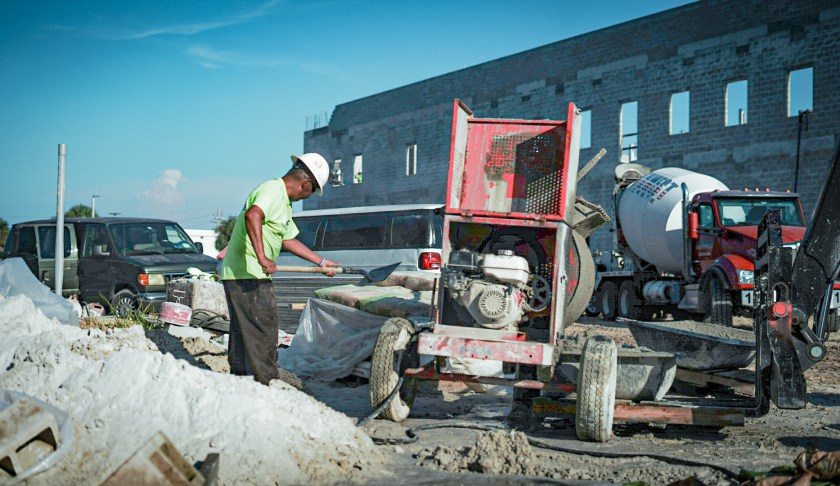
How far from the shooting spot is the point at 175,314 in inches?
393

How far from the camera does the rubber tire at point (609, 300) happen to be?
19.4 m

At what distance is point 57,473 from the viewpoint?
4273mm

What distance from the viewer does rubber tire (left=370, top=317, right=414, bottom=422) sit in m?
6.54

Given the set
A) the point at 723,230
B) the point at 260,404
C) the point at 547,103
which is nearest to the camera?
the point at 260,404

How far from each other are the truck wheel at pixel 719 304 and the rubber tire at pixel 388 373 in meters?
8.31

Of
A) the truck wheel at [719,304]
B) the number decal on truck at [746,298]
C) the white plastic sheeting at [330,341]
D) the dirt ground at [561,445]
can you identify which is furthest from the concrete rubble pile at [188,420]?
the truck wheel at [719,304]

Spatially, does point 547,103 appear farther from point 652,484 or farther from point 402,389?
point 652,484

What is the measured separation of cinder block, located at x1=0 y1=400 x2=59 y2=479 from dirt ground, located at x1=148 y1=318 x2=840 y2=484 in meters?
1.52

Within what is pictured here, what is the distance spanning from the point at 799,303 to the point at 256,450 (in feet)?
13.7

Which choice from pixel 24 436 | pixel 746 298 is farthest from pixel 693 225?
pixel 24 436

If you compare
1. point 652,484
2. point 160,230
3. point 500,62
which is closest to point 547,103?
point 500,62

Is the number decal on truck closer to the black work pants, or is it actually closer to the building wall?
the black work pants

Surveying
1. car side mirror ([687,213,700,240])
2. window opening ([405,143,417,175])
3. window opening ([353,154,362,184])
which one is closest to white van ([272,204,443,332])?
car side mirror ([687,213,700,240])

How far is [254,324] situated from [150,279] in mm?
7863
